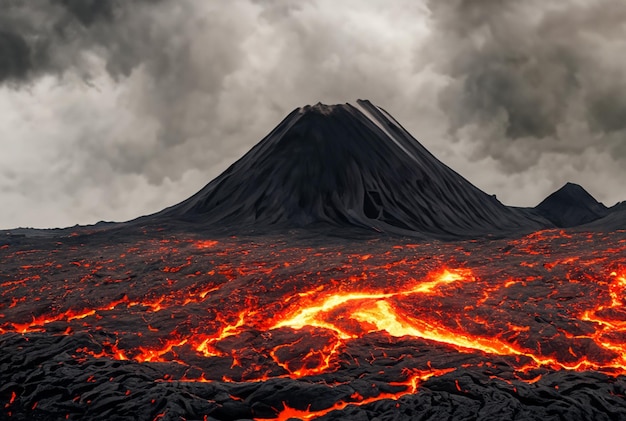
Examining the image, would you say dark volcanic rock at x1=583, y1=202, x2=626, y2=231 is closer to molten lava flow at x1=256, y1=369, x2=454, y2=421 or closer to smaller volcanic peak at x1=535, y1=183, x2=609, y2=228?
smaller volcanic peak at x1=535, y1=183, x2=609, y2=228

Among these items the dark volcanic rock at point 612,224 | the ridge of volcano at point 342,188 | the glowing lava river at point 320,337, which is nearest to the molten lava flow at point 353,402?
the glowing lava river at point 320,337

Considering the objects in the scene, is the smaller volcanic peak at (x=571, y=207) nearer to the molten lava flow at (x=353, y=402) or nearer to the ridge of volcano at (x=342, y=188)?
the ridge of volcano at (x=342, y=188)

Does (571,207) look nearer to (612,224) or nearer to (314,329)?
(612,224)

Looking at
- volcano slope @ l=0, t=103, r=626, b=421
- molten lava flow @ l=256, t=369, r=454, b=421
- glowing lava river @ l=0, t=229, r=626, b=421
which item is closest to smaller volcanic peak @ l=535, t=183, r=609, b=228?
volcano slope @ l=0, t=103, r=626, b=421

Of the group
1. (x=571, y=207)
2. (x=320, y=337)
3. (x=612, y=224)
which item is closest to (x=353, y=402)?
(x=320, y=337)

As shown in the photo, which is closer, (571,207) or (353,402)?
(353,402)

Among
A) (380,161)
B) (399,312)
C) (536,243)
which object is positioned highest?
(380,161)

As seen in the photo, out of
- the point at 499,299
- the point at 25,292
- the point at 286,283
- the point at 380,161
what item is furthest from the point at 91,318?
the point at 380,161

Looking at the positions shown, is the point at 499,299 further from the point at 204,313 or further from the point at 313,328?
the point at 204,313
